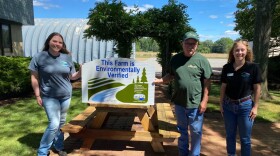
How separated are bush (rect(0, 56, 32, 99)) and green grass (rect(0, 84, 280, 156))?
0.47 metres

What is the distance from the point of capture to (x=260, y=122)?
6648 mm

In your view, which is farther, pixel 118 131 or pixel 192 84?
pixel 118 131

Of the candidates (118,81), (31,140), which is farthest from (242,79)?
(31,140)

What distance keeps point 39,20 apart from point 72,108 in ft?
70.8

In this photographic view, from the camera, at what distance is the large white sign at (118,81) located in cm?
438

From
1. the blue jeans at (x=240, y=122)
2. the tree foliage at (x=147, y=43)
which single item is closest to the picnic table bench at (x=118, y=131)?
the blue jeans at (x=240, y=122)

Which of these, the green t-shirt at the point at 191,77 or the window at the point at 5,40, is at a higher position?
the window at the point at 5,40

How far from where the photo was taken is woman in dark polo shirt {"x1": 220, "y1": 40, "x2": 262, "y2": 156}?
138 inches

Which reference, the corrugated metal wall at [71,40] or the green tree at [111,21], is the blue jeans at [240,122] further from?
the corrugated metal wall at [71,40]

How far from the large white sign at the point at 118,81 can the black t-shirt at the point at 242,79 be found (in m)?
1.19

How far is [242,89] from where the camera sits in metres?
3.54

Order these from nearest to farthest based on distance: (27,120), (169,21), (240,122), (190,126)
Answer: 1. (240,122)
2. (190,126)
3. (27,120)
4. (169,21)

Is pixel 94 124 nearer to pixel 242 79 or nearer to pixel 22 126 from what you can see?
pixel 22 126

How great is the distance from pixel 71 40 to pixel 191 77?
19.7 meters
